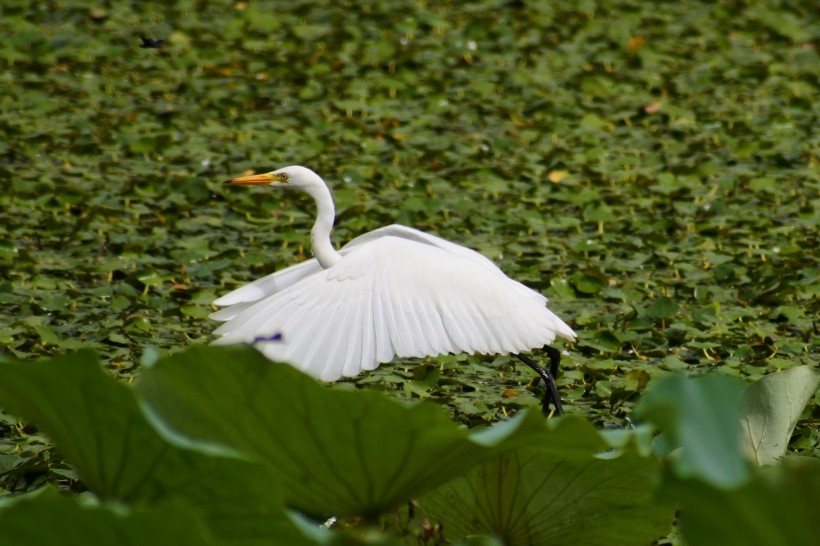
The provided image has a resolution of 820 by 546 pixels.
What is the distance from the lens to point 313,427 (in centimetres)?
136

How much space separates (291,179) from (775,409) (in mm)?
2299

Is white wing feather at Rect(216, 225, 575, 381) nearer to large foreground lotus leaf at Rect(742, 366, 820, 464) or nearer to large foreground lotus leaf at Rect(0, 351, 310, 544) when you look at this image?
large foreground lotus leaf at Rect(742, 366, 820, 464)

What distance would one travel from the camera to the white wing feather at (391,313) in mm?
3086

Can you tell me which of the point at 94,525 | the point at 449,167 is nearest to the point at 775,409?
the point at 94,525

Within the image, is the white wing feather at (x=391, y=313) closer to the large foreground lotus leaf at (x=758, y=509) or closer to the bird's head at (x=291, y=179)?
the bird's head at (x=291, y=179)

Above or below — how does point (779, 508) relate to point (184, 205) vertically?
above

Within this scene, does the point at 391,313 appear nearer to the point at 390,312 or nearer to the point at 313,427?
the point at 390,312

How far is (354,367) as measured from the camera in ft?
9.93

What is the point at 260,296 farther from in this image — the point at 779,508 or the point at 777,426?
the point at 779,508

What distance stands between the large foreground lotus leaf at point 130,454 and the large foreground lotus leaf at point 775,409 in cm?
96

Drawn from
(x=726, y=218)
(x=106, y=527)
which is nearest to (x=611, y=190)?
(x=726, y=218)

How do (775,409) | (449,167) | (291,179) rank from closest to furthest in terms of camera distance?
(775,409) → (291,179) → (449,167)

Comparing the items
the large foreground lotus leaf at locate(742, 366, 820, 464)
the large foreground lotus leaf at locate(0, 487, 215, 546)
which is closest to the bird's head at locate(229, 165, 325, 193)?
the large foreground lotus leaf at locate(742, 366, 820, 464)

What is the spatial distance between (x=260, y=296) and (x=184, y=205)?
1.91m
